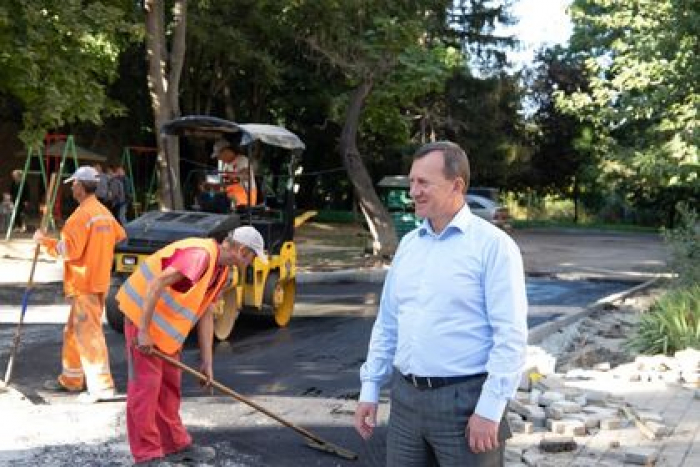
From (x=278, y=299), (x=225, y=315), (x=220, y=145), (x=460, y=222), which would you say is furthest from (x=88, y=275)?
(x=460, y=222)

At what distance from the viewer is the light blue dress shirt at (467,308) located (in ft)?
10.4

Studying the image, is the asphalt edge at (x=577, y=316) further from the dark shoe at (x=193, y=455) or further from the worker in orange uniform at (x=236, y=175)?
the dark shoe at (x=193, y=455)

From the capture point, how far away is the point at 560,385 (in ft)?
25.8

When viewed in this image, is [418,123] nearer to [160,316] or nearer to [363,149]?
[363,149]

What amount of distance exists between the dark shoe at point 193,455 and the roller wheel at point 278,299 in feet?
16.7

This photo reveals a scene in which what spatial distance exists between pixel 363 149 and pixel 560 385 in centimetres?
3128

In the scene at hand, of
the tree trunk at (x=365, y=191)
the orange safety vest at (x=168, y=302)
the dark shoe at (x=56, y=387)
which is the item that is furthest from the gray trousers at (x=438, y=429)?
the tree trunk at (x=365, y=191)

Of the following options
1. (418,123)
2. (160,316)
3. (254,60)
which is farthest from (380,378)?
(418,123)

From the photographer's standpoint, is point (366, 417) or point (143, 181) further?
point (143, 181)

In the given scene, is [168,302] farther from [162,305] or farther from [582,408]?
[582,408]

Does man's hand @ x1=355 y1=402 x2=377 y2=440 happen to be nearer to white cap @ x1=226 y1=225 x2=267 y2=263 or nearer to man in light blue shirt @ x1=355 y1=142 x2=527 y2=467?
man in light blue shirt @ x1=355 y1=142 x2=527 y2=467

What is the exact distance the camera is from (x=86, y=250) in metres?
7.15

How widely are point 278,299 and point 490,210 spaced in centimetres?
1520

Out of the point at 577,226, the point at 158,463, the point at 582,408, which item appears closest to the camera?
the point at 158,463
